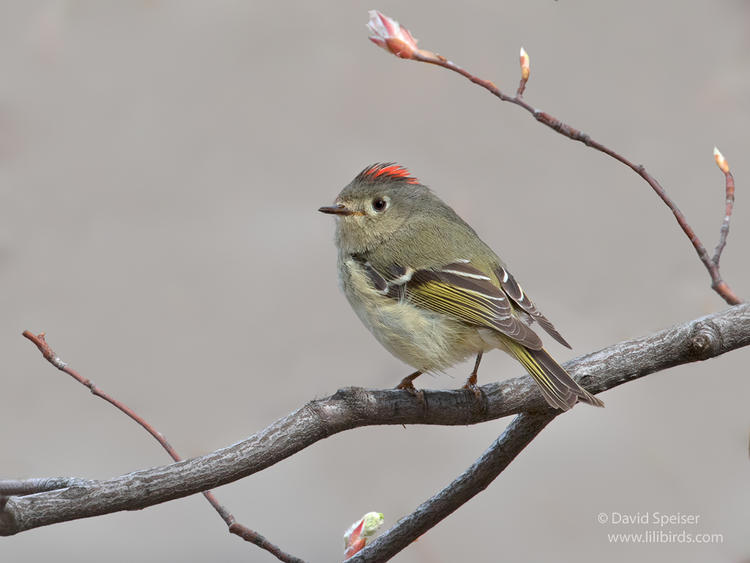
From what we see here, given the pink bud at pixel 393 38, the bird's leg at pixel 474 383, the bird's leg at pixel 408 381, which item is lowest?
the bird's leg at pixel 474 383

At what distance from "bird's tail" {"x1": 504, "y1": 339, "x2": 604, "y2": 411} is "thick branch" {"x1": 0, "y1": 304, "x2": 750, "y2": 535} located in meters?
0.04

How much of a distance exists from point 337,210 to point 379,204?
12 centimetres

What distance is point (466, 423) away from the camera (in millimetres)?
1353

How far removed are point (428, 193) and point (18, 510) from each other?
1179 millimetres

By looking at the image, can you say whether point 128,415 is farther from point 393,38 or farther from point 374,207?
point 374,207

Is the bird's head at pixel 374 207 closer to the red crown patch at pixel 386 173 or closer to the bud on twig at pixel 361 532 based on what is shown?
the red crown patch at pixel 386 173

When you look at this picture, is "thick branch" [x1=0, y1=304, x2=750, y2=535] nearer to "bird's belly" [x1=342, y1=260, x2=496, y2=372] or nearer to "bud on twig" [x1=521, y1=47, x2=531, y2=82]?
"bird's belly" [x1=342, y1=260, x2=496, y2=372]

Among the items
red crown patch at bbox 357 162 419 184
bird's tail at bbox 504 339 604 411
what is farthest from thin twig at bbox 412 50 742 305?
red crown patch at bbox 357 162 419 184

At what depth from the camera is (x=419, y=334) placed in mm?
1537

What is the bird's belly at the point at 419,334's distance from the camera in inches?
60.5

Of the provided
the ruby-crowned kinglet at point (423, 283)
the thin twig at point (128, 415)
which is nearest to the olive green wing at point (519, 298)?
the ruby-crowned kinglet at point (423, 283)

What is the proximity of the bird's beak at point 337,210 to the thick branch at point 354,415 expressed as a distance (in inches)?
19.4

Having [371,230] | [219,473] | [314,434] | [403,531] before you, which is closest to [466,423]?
[403,531]

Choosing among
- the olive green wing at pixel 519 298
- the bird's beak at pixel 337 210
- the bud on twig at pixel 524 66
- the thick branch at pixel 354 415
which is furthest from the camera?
the bird's beak at pixel 337 210
